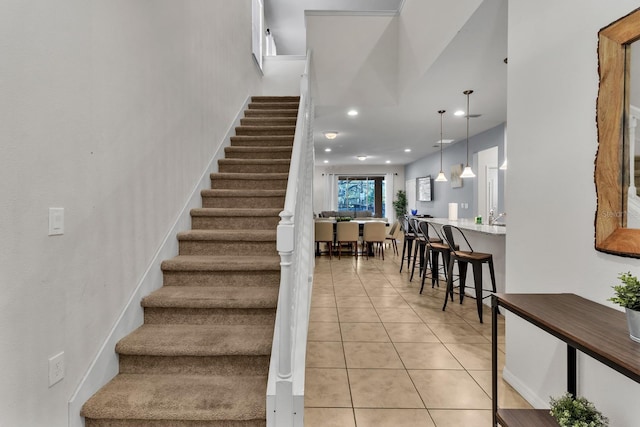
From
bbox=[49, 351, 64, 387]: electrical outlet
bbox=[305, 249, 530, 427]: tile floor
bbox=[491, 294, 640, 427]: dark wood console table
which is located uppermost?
bbox=[491, 294, 640, 427]: dark wood console table

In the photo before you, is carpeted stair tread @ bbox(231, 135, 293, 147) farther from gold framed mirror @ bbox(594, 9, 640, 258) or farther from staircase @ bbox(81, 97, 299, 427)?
gold framed mirror @ bbox(594, 9, 640, 258)

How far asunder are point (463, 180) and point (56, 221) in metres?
7.45

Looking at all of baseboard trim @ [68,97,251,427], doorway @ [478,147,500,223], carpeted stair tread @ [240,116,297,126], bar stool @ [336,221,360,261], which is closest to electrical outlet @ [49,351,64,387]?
baseboard trim @ [68,97,251,427]

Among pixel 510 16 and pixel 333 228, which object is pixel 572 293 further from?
pixel 333 228

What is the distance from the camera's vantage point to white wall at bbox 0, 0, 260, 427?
1.21m

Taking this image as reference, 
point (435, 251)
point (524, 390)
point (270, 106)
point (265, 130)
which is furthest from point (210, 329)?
point (270, 106)

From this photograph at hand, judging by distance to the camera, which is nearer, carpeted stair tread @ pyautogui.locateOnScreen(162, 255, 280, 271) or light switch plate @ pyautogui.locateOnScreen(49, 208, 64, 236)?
light switch plate @ pyautogui.locateOnScreen(49, 208, 64, 236)

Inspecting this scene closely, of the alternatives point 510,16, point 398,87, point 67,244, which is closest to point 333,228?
point 398,87

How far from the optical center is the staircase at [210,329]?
59.3 inches

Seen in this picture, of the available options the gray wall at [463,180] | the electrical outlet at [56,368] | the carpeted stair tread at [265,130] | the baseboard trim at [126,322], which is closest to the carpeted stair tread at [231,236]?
the baseboard trim at [126,322]

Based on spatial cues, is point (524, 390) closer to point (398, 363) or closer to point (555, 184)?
point (398, 363)

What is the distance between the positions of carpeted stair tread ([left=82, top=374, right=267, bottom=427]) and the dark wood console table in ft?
3.83

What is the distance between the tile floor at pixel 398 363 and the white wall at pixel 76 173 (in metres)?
1.35

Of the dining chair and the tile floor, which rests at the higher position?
the dining chair
